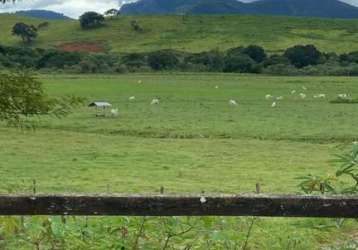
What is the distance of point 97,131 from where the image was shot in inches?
1342

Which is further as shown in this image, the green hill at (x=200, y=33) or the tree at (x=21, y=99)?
the green hill at (x=200, y=33)

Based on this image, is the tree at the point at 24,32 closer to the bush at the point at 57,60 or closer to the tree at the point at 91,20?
the tree at the point at 91,20

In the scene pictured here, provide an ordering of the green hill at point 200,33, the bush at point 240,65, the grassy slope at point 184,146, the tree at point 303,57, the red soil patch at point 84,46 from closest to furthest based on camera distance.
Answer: the grassy slope at point 184,146 → the bush at point 240,65 → the tree at point 303,57 → the green hill at point 200,33 → the red soil patch at point 84,46

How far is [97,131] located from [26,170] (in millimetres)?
13885

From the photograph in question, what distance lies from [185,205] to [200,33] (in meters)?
144

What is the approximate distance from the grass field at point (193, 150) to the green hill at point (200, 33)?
80699 millimetres

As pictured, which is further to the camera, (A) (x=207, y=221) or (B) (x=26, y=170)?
(B) (x=26, y=170)

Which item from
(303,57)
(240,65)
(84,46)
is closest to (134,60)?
(240,65)

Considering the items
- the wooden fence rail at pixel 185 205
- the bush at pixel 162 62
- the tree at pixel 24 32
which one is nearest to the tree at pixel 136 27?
the tree at pixel 24 32

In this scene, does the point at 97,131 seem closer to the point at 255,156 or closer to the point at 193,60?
the point at 255,156

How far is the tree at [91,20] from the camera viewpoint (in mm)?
157000

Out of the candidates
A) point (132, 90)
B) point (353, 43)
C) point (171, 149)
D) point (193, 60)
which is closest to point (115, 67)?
point (193, 60)

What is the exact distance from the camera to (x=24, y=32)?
144875 millimetres

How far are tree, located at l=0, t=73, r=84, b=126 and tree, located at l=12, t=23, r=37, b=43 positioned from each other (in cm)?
13743
